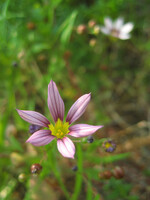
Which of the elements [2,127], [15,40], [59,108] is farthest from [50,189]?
[15,40]

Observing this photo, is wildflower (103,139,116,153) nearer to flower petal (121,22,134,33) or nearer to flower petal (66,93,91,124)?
flower petal (66,93,91,124)

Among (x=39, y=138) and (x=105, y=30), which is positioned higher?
(x=105, y=30)

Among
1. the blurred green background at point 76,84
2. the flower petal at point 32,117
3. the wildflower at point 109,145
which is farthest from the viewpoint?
the blurred green background at point 76,84

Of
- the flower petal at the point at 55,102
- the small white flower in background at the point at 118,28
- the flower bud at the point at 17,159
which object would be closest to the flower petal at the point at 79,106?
the flower petal at the point at 55,102

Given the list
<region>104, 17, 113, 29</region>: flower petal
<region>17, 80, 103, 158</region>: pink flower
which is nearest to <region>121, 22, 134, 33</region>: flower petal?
<region>104, 17, 113, 29</region>: flower petal

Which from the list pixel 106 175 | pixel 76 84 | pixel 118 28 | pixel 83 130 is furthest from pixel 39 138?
pixel 118 28

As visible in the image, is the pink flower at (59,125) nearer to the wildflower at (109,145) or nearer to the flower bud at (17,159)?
the wildflower at (109,145)

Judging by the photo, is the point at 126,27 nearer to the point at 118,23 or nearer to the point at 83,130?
the point at 118,23
